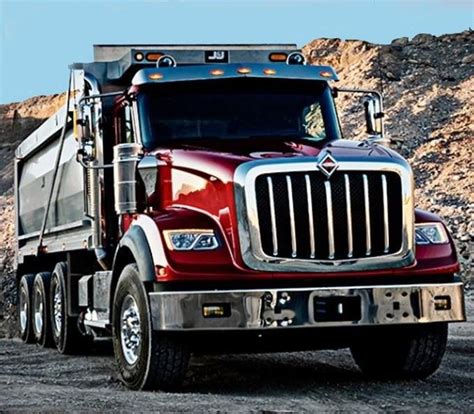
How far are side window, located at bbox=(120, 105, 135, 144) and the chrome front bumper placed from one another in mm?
2096

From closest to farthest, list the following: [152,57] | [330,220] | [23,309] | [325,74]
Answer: [330,220] → [325,74] → [152,57] → [23,309]

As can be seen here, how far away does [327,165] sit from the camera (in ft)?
32.3

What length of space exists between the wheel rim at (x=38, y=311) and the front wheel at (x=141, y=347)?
5.51m

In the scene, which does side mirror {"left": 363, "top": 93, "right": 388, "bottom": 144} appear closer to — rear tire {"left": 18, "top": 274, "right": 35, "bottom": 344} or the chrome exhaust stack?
the chrome exhaust stack

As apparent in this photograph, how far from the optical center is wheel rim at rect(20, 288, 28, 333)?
673 inches

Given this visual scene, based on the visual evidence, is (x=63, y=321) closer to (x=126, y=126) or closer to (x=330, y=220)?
(x=126, y=126)

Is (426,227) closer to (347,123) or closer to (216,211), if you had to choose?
(216,211)

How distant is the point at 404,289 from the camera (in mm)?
9898

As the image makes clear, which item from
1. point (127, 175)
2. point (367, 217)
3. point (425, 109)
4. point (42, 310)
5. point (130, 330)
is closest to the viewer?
point (367, 217)

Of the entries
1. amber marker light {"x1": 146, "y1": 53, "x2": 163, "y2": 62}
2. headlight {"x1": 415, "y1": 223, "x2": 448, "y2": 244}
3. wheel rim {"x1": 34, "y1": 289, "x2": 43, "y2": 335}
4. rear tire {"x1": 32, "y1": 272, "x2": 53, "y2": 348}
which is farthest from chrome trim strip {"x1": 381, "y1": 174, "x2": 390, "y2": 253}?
wheel rim {"x1": 34, "y1": 289, "x2": 43, "y2": 335}

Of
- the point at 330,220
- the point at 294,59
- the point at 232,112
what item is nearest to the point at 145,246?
the point at 330,220

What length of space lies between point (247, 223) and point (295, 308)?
758 millimetres

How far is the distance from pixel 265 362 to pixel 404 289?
3532 mm

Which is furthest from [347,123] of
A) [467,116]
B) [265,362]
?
[265,362]
